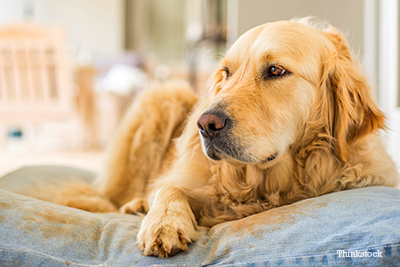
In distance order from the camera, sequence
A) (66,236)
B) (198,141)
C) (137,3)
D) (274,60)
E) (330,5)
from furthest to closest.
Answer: (137,3), (330,5), (198,141), (274,60), (66,236)

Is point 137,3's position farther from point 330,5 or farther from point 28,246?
point 28,246

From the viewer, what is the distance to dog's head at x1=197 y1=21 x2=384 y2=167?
1143mm

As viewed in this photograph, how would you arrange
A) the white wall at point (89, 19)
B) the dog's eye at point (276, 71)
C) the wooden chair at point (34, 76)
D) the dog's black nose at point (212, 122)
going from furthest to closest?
1. the white wall at point (89, 19)
2. the wooden chair at point (34, 76)
3. the dog's eye at point (276, 71)
4. the dog's black nose at point (212, 122)

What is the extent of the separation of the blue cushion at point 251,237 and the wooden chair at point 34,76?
3.76 meters

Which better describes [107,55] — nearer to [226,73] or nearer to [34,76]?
[34,76]

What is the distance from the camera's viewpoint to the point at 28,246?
2.91ft

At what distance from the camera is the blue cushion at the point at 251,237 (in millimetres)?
833

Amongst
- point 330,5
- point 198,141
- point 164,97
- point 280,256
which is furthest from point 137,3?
point 280,256

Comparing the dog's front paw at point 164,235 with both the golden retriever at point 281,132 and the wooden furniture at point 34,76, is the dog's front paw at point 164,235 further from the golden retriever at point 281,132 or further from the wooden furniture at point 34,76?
the wooden furniture at point 34,76

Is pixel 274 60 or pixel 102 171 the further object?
pixel 102 171

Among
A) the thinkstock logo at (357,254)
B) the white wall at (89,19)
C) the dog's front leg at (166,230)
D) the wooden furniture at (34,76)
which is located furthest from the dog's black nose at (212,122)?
the white wall at (89,19)

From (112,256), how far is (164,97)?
3.84 feet

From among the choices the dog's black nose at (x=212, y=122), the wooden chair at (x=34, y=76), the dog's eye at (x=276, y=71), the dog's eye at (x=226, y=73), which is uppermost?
the dog's eye at (x=276, y=71)

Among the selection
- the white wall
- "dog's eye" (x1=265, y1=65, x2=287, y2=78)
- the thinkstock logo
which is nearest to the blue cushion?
the thinkstock logo
